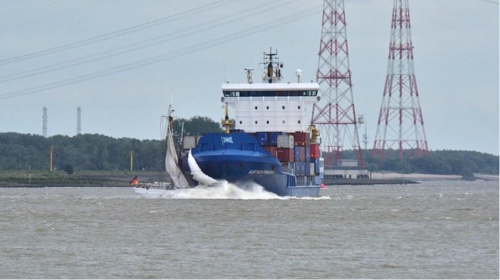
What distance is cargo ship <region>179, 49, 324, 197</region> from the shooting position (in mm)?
91125

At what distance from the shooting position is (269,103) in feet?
342

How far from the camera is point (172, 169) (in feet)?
311

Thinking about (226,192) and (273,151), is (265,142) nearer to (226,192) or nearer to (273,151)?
(273,151)

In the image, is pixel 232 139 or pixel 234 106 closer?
pixel 232 139

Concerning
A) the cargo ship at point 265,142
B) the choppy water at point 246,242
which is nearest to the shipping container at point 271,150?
the cargo ship at point 265,142

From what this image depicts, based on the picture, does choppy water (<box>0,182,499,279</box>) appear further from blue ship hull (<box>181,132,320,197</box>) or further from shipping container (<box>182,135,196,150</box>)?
shipping container (<box>182,135,196,150</box>)

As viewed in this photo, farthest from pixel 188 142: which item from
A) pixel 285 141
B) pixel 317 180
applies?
pixel 317 180

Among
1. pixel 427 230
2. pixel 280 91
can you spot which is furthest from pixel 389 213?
pixel 280 91

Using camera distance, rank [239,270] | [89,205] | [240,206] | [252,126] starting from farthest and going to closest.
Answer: [252,126] → [89,205] → [240,206] → [239,270]

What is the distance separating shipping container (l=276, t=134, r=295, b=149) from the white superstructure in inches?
208

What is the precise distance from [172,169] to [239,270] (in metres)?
49.9

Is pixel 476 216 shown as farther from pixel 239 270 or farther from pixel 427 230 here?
pixel 239 270

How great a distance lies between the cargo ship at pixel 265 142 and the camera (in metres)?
91.1

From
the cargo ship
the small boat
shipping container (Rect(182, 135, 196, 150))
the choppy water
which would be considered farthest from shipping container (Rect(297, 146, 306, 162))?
the choppy water
